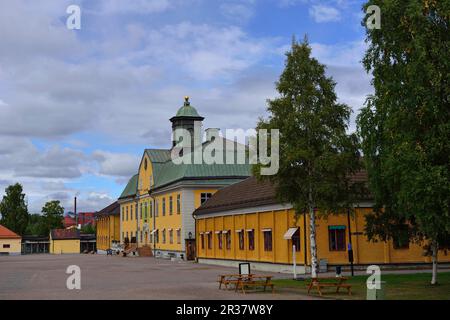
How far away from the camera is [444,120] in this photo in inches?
736

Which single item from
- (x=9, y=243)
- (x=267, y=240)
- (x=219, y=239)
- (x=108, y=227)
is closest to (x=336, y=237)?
(x=267, y=240)

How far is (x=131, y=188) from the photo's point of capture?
8488cm

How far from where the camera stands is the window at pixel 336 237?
3469cm

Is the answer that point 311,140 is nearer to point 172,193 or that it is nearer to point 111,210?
point 172,193

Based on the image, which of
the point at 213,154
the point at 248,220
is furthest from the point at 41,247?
the point at 248,220

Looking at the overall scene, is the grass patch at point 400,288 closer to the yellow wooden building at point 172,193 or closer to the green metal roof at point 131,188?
the yellow wooden building at point 172,193

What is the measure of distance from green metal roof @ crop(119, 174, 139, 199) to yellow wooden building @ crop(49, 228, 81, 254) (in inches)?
Result: 847

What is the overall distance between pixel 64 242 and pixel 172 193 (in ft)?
160

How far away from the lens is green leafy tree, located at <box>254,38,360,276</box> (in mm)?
27031

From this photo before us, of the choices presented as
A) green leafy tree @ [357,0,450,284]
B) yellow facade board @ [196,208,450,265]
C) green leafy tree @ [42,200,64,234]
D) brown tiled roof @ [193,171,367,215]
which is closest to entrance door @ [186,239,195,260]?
brown tiled roof @ [193,171,367,215]

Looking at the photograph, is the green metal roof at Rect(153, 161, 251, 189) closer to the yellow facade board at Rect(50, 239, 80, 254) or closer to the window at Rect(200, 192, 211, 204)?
the window at Rect(200, 192, 211, 204)

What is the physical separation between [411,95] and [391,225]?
897cm

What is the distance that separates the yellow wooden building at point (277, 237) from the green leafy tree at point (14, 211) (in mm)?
71959
